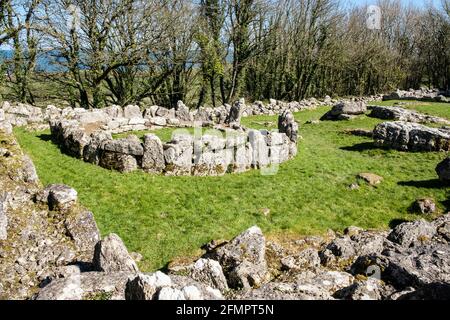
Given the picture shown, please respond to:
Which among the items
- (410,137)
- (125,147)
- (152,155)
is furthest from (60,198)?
(410,137)

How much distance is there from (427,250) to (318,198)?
585cm

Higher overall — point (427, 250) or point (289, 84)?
point (289, 84)

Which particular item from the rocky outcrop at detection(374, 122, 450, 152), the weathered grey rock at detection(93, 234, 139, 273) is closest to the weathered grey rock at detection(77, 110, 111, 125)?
the weathered grey rock at detection(93, 234, 139, 273)

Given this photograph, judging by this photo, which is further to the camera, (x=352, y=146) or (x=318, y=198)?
(x=352, y=146)

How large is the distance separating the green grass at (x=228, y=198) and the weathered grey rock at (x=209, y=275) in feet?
10.4

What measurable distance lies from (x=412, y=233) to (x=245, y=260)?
15.0 ft

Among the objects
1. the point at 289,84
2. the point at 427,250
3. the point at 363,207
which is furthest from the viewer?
the point at 289,84

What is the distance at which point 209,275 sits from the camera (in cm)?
670

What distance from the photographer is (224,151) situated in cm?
1577

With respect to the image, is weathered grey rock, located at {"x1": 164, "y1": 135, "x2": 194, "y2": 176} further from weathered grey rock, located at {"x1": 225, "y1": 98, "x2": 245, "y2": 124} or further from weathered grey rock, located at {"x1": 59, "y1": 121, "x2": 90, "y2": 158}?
weathered grey rock, located at {"x1": 225, "y1": 98, "x2": 245, "y2": 124}

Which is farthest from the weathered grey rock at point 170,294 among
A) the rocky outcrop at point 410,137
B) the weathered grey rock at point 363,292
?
the rocky outcrop at point 410,137

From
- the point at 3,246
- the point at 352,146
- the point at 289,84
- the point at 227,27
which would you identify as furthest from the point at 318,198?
the point at 289,84

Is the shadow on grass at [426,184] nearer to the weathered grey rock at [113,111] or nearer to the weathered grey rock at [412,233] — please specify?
the weathered grey rock at [412,233]

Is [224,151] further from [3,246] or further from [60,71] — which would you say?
[60,71]
